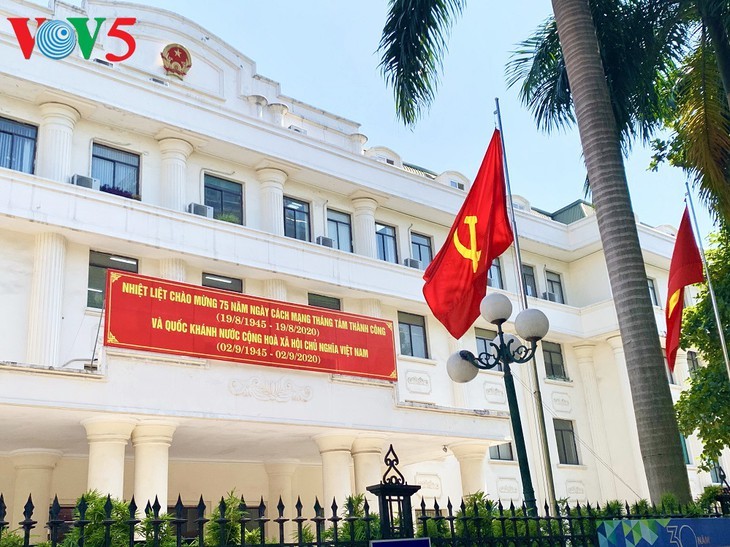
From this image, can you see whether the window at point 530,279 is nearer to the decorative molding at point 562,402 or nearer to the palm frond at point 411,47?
the decorative molding at point 562,402

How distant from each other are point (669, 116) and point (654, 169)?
5.67 feet

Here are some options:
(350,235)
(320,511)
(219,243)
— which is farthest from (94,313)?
(320,511)

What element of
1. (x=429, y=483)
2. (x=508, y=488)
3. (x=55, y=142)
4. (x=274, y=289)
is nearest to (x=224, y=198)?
(x=274, y=289)

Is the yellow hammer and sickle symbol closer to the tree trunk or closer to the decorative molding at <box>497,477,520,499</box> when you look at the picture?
the tree trunk

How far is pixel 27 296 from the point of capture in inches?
669

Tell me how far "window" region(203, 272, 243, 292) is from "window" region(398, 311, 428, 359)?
5273 mm

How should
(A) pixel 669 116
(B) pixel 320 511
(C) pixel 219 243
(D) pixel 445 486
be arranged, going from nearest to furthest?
(B) pixel 320 511 < (A) pixel 669 116 < (C) pixel 219 243 < (D) pixel 445 486

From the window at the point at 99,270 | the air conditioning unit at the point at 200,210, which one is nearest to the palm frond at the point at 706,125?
the air conditioning unit at the point at 200,210

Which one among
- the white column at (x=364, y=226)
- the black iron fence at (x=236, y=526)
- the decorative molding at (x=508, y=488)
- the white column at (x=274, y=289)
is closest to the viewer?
the black iron fence at (x=236, y=526)

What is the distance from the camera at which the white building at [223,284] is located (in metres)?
14.2

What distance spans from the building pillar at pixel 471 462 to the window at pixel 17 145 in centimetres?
1135

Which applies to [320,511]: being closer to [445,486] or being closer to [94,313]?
Result: [94,313]

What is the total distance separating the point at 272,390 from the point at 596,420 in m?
16.2

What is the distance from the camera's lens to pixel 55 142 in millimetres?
17922
